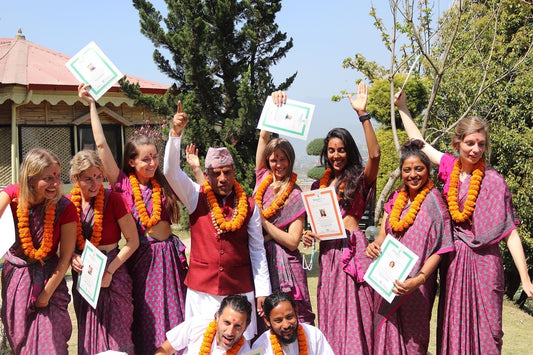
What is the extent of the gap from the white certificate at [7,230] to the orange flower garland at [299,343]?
5.29 ft

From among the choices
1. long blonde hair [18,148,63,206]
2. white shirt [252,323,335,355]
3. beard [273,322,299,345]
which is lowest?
white shirt [252,323,335,355]

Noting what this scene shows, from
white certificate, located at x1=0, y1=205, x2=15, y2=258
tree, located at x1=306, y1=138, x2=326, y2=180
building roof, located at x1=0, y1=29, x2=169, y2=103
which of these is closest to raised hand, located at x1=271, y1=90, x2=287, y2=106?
white certificate, located at x1=0, y1=205, x2=15, y2=258

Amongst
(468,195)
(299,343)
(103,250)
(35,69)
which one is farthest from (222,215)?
(35,69)

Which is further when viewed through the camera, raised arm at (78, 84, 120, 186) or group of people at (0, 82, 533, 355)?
raised arm at (78, 84, 120, 186)

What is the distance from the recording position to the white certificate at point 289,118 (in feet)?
12.4

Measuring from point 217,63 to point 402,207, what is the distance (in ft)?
24.2

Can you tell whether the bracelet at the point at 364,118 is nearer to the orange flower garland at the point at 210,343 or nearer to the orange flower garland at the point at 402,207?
the orange flower garland at the point at 402,207

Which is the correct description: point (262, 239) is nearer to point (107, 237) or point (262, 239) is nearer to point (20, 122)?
point (107, 237)

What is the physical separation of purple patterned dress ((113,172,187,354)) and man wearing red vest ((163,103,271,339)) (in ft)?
0.56

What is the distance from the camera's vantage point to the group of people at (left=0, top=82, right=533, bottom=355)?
3270mm

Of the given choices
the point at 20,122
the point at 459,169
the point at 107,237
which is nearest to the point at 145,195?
the point at 107,237

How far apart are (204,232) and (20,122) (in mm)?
10546

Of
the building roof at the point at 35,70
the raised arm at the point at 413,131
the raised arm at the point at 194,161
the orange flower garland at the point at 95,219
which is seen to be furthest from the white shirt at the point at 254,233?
the building roof at the point at 35,70

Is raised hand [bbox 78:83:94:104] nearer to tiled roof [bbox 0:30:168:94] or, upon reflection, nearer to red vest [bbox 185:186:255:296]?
red vest [bbox 185:186:255:296]
